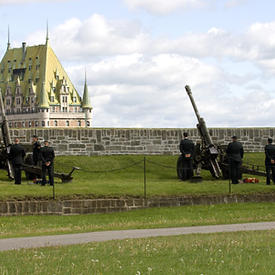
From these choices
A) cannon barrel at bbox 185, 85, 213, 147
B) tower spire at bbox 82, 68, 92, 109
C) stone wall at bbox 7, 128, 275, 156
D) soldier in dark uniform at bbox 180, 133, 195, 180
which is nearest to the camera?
soldier in dark uniform at bbox 180, 133, 195, 180

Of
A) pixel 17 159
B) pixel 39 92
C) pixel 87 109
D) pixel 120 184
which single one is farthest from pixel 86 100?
pixel 120 184

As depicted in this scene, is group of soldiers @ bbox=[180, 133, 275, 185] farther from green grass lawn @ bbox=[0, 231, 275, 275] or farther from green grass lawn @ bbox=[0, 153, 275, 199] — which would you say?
green grass lawn @ bbox=[0, 231, 275, 275]

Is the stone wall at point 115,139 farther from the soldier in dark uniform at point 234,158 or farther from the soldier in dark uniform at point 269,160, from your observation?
the soldier in dark uniform at point 269,160

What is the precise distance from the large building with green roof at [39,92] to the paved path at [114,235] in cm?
15374

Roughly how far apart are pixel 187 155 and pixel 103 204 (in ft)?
14.5

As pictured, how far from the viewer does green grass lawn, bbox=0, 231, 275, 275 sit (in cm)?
841

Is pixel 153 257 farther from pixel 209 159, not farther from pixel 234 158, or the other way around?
pixel 209 159

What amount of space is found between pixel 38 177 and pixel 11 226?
23.5 feet

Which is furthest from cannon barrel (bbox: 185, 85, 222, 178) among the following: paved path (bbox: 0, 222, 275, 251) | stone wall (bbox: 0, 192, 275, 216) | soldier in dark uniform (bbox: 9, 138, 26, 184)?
paved path (bbox: 0, 222, 275, 251)

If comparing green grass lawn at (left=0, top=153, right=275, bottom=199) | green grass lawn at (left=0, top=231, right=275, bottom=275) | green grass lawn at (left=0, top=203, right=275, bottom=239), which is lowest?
green grass lawn at (left=0, top=203, right=275, bottom=239)

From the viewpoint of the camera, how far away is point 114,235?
1196cm

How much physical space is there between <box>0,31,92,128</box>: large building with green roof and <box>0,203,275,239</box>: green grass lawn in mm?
150349

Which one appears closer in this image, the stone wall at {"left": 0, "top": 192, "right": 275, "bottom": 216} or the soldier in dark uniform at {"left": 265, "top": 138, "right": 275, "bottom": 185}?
the stone wall at {"left": 0, "top": 192, "right": 275, "bottom": 216}

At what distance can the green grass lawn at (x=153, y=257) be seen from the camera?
841 cm
